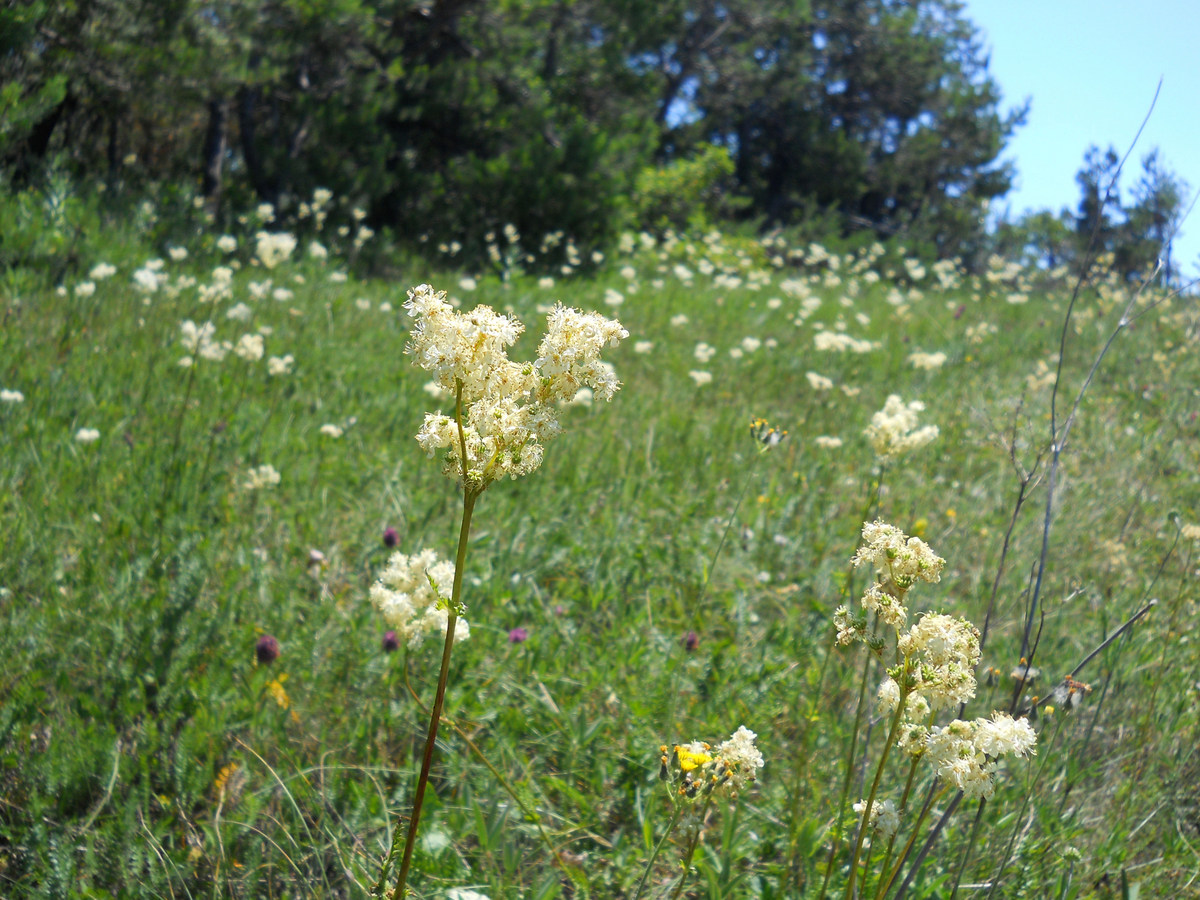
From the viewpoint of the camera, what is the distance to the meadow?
1707 mm

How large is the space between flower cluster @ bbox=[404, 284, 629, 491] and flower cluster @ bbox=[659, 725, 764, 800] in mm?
584

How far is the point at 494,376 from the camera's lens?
40.9 inches

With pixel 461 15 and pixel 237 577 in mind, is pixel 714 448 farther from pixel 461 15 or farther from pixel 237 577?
pixel 461 15

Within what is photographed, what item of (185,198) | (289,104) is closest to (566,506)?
(185,198)

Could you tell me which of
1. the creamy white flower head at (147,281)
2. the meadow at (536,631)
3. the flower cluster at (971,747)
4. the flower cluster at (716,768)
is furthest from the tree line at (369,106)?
the flower cluster at (971,747)

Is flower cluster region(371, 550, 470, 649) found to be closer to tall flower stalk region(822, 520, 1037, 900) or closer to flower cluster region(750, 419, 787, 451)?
tall flower stalk region(822, 520, 1037, 900)

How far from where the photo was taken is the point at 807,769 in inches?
81.1

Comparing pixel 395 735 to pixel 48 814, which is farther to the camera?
pixel 395 735

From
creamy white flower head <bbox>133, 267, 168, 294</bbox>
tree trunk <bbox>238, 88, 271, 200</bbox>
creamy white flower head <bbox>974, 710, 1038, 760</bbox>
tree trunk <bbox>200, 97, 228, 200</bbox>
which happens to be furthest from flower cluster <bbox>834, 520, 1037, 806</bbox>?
tree trunk <bbox>238, 88, 271, 200</bbox>

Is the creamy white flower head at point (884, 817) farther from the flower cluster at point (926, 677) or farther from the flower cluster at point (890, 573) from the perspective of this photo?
the flower cluster at point (890, 573)

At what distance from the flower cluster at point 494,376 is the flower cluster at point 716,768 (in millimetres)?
584

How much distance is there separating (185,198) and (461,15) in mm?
3628

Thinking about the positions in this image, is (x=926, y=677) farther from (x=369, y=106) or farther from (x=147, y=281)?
(x=369, y=106)

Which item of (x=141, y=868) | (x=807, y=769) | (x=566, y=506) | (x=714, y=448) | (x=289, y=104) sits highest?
(x=289, y=104)
